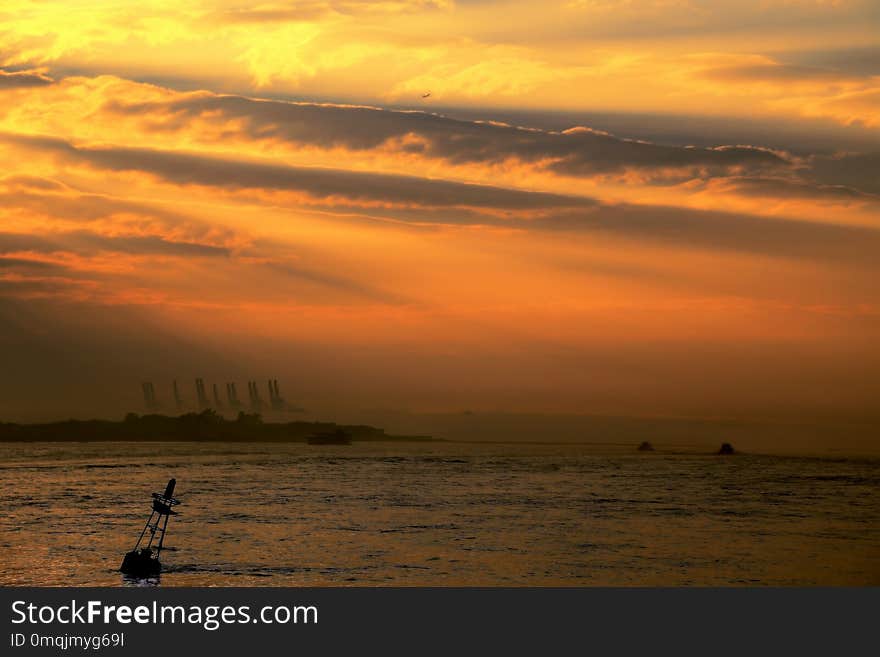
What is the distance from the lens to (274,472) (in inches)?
7037

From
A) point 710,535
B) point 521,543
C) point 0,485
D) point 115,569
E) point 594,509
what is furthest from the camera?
point 0,485

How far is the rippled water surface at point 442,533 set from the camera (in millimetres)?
61688

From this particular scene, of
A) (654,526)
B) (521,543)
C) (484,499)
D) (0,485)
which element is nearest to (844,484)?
(484,499)

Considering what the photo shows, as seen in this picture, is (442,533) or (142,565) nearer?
(142,565)

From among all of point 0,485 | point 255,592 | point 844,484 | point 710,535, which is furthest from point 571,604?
point 844,484

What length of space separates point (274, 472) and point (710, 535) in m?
106

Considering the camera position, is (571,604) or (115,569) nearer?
(571,604)

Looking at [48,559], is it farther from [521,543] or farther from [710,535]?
[710,535]

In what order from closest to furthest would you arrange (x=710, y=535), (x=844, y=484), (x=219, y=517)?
(x=710, y=535), (x=219, y=517), (x=844, y=484)

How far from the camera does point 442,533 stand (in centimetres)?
8169

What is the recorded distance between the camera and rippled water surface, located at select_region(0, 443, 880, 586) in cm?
6169

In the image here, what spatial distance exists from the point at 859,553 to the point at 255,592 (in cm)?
4920

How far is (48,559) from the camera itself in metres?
64.0

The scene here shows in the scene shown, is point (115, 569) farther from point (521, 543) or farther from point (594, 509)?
point (594, 509)
